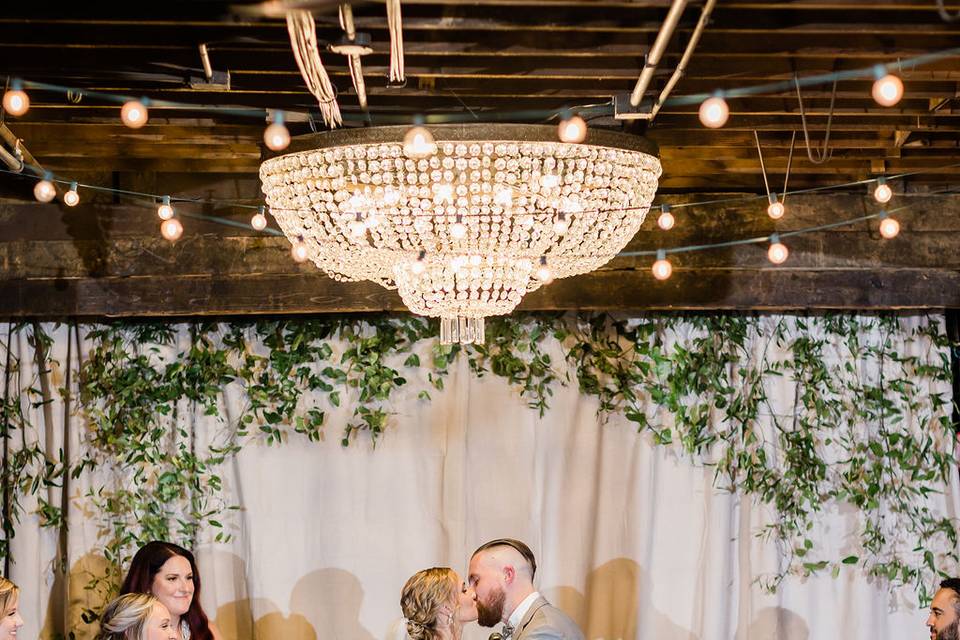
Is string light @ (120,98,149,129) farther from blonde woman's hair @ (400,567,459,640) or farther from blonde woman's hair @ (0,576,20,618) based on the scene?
blonde woman's hair @ (400,567,459,640)

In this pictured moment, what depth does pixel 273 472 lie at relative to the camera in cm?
529

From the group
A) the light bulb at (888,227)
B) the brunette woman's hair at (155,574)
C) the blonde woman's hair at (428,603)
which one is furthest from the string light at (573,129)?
the brunette woman's hair at (155,574)

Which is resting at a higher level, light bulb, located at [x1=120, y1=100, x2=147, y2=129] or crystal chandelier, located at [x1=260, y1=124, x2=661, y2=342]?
light bulb, located at [x1=120, y1=100, x2=147, y2=129]

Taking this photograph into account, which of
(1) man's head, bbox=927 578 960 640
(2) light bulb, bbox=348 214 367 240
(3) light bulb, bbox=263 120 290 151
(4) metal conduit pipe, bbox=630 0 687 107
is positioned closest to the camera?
(4) metal conduit pipe, bbox=630 0 687 107

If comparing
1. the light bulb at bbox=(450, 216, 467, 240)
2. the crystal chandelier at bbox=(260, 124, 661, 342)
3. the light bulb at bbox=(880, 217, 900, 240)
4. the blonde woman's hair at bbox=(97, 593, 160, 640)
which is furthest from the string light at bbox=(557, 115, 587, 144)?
the blonde woman's hair at bbox=(97, 593, 160, 640)

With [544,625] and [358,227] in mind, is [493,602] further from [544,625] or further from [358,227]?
[358,227]

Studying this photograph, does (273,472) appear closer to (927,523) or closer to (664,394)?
(664,394)

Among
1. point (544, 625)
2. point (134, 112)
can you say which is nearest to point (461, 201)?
point (134, 112)

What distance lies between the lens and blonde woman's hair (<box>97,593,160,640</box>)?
363cm

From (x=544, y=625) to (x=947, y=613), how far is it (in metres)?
1.49

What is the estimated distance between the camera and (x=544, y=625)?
384 cm

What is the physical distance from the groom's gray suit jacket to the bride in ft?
0.98

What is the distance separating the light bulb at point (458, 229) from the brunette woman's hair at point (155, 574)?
81.5 inches

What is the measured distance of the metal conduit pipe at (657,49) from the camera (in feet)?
8.94
